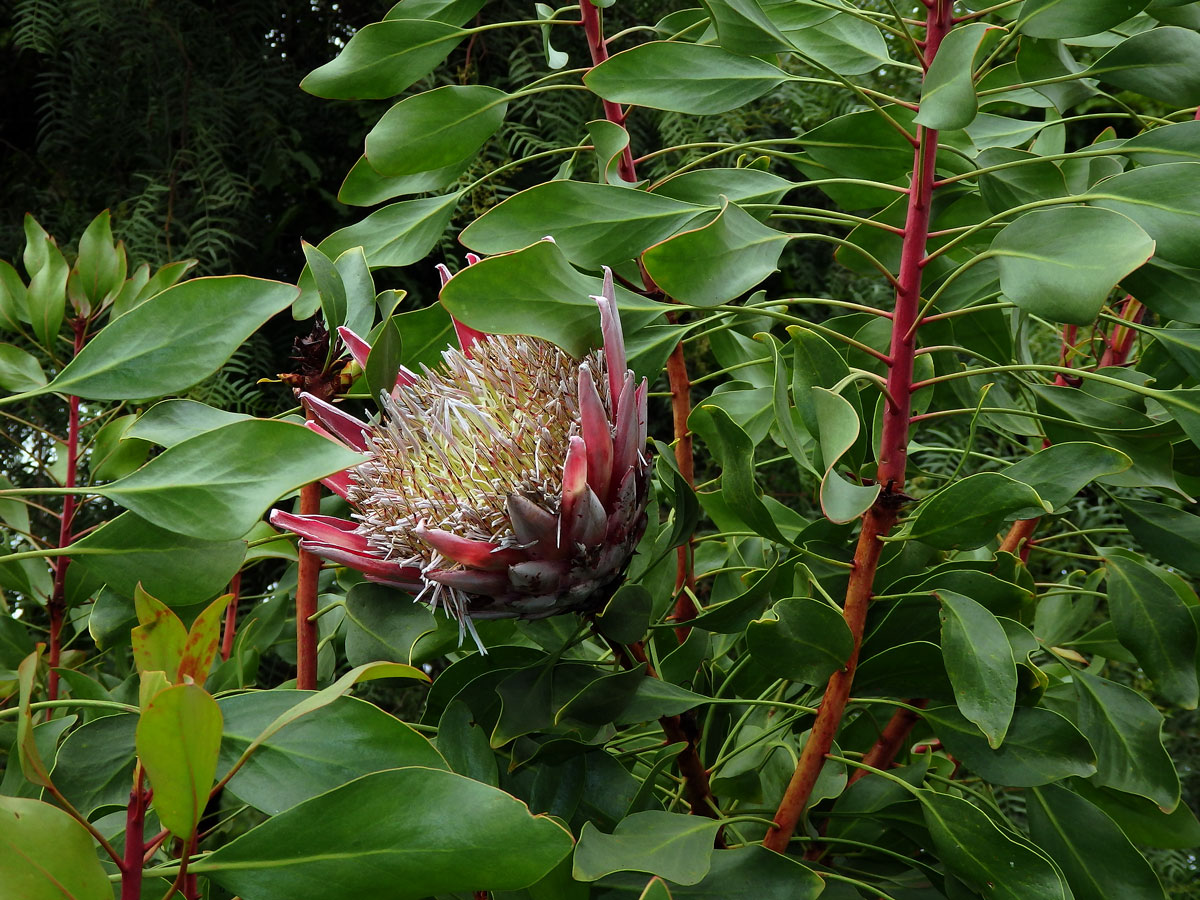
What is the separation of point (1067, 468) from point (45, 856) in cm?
51

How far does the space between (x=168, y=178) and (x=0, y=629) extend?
1.26 metres

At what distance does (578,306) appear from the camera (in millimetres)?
513

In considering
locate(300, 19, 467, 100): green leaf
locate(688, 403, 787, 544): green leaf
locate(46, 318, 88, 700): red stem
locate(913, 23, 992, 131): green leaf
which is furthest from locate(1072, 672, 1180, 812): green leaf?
locate(46, 318, 88, 700): red stem

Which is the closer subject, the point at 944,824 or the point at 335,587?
the point at 944,824

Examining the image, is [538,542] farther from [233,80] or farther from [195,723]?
[233,80]

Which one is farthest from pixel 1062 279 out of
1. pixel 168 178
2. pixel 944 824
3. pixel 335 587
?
pixel 168 178

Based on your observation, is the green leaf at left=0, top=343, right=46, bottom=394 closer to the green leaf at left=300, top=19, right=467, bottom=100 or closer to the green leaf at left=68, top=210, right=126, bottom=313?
the green leaf at left=68, top=210, right=126, bottom=313

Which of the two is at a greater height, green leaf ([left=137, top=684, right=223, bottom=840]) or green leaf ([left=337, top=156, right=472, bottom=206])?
green leaf ([left=337, top=156, right=472, bottom=206])

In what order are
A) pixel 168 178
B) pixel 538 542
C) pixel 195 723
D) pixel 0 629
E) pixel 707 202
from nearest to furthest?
1. pixel 195 723
2. pixel 538 542
3. pixel 707 202
4. pixel 0 629
5. pixel 168 178

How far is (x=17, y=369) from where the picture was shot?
34.7 inches

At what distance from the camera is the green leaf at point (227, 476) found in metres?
0.46

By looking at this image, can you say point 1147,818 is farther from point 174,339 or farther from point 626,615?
point 174,339

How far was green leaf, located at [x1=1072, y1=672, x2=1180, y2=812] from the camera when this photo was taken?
0.61 meters

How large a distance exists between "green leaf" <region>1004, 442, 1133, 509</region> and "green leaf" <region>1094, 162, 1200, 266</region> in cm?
11
